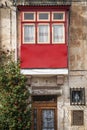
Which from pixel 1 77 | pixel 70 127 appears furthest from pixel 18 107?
pixel 70 127

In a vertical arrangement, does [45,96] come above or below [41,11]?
below

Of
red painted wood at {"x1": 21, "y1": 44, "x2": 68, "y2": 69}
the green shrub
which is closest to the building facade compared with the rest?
red painted wood at {"x1": 21, "y1": 44, "x2": 68, "y2": 69}

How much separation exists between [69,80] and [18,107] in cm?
319

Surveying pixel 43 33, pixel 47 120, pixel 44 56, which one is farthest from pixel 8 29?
pixel 47 120

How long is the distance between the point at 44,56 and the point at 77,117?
9.91 feet

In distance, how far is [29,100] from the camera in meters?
22.3

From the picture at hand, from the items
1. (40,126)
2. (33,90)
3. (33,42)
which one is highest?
(33,42)

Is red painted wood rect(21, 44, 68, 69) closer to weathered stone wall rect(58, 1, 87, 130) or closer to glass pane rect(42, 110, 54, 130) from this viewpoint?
weathered stone wall rect(58, 1, 87, 130)

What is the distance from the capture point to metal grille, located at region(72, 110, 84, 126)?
2267cm

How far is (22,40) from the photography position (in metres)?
22.5

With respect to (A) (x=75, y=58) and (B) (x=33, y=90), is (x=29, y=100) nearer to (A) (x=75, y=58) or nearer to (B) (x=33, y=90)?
(B) (x=33, y=90)

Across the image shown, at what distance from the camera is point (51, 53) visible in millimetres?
22219

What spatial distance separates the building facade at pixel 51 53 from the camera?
22250 millimetres

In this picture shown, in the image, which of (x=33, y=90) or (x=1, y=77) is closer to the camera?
(x=1, y=77)
